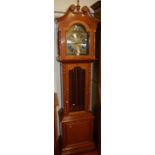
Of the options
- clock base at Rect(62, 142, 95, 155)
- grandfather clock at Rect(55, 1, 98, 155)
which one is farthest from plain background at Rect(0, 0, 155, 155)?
clock base at Rect(62, 142, 95, 155)

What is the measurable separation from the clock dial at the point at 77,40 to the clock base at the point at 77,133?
67 cm

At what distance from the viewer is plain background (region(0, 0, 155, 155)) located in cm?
47

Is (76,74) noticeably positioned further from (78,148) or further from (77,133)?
(78,148)

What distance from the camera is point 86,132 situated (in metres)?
1.88

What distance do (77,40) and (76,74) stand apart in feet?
1.18

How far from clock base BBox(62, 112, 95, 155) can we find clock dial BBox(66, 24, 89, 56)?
0.67 metres

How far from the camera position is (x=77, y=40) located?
69.1 inches
